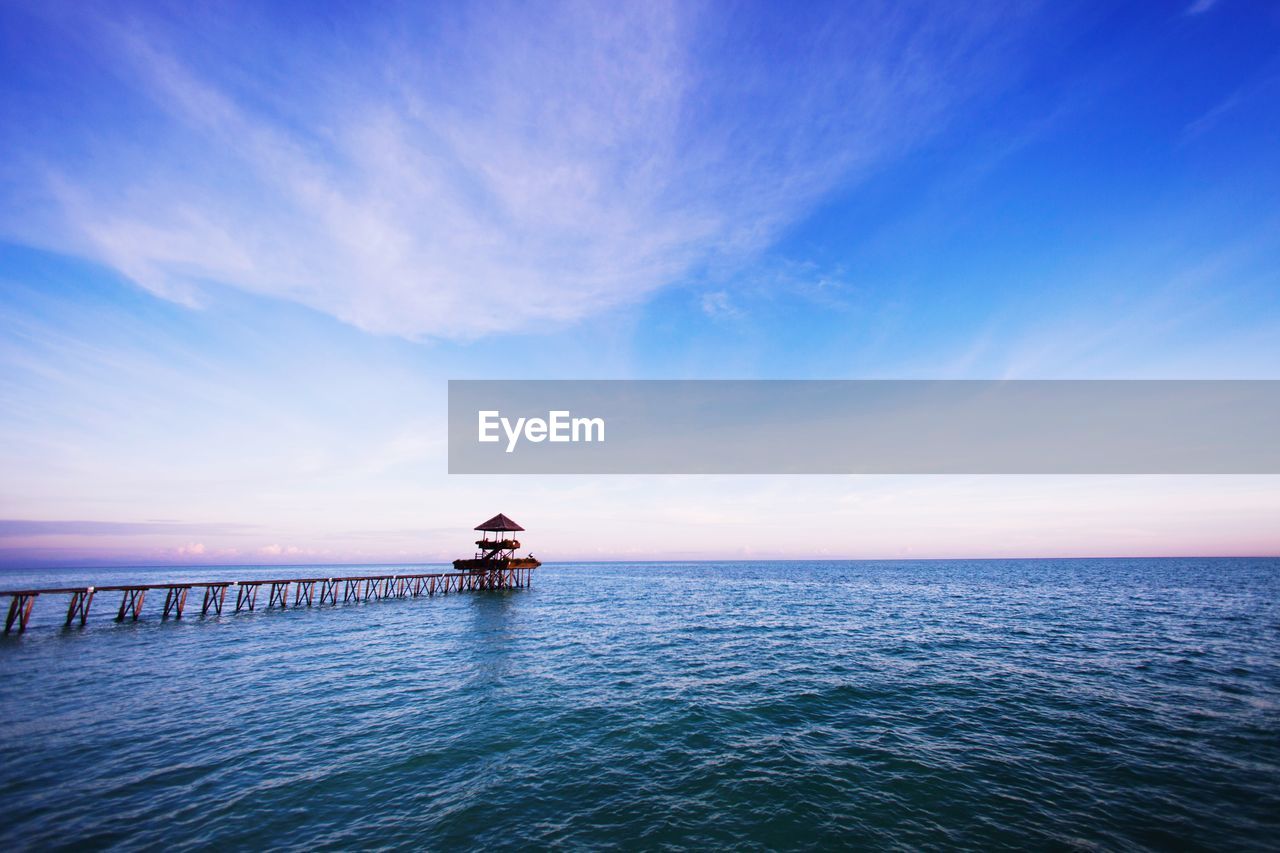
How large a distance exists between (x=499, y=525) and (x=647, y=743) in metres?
54.1

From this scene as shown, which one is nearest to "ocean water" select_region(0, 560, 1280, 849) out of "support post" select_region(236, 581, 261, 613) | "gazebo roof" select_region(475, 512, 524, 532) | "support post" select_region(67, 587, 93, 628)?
"support post" select_region(67, 587, 93, 628)

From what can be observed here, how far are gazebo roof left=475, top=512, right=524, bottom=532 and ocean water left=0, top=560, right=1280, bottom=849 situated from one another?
1353 inches

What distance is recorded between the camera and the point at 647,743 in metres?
15.2

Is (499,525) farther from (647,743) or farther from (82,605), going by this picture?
(647,743)

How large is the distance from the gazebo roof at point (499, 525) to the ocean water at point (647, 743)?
34.4 metres

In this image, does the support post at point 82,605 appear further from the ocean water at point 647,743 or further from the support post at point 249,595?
the support post at point 249,595

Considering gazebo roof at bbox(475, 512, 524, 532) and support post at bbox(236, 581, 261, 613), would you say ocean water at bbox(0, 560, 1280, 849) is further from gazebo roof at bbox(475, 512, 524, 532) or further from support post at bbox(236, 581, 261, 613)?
gazebo roof at bbox(475, 512, 524, 532)

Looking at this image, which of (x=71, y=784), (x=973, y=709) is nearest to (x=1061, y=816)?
(x=973, y=709)

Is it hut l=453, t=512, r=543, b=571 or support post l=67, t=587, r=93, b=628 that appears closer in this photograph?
support post l=67, t=587, r=93, b=628

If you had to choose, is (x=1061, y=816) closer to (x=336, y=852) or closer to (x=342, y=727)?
(x=336, y=852)

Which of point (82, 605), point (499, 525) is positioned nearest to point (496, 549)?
point (499, 525)

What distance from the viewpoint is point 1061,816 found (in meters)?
11.0

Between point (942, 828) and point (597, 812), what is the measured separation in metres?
7.89

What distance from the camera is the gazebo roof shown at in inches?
2581
